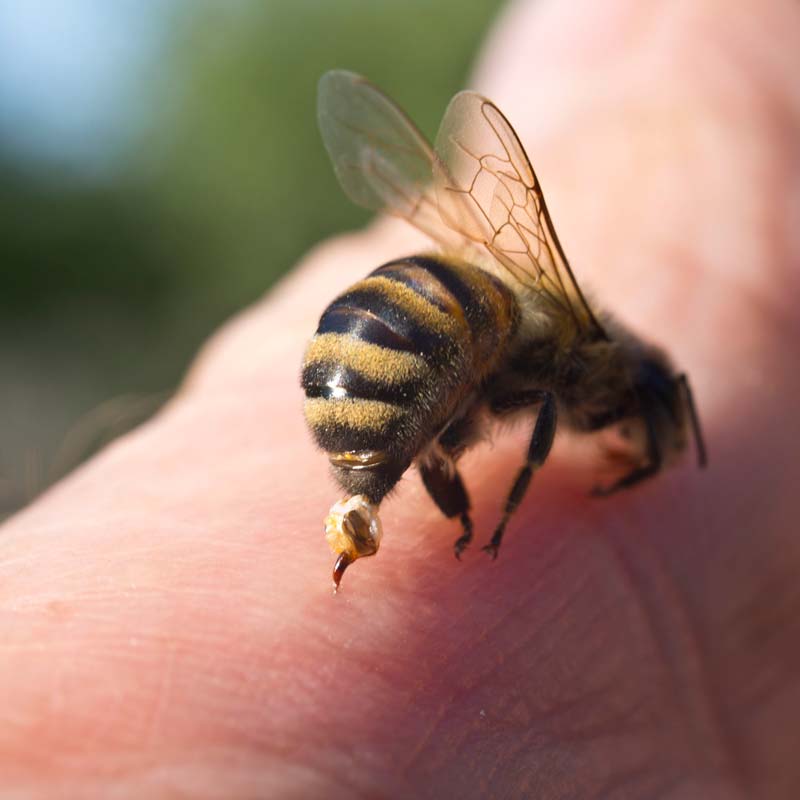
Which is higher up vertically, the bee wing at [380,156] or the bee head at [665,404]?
the bee wing at [380,156]

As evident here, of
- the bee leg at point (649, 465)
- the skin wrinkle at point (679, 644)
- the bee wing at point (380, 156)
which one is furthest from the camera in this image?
the bee leg at point (649, 465)

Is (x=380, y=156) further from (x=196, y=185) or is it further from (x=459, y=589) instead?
(x=196, y=185)

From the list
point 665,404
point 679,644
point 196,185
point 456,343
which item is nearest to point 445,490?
point 456,343

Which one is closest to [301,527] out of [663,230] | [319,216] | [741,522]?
[741,522]

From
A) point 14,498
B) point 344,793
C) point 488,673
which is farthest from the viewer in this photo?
point 14,498

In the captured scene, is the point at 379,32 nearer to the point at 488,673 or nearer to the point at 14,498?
the point at 14,498

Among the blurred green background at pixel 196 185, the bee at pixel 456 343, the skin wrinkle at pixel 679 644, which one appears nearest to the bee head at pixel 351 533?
the bee at pixel 456 343

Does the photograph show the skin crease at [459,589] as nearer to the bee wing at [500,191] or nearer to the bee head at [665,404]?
the bee head at [665,404]
